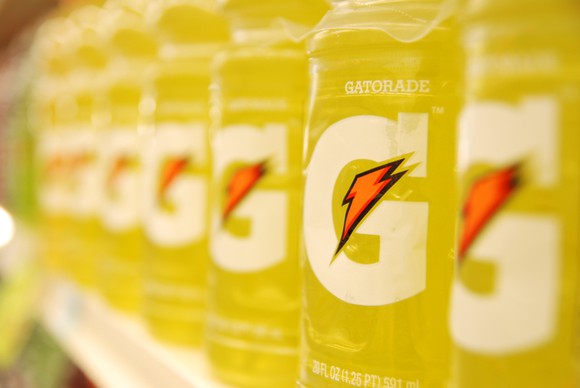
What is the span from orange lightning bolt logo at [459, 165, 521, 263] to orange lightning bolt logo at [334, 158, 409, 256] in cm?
12

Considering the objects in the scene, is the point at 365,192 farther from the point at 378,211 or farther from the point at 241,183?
the point at 241,183

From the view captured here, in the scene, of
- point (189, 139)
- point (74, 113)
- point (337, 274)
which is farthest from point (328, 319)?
point (74, 113)

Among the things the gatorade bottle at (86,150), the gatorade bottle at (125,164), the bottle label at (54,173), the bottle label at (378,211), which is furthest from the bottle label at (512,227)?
the bottle label at (54,173)

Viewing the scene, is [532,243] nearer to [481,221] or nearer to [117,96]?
[481,221]

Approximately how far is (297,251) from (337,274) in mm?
179

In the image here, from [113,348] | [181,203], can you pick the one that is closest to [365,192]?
[181,203]

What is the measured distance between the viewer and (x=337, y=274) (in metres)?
0.61

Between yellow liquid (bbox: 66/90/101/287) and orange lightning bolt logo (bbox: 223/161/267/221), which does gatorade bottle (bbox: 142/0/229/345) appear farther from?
yellow liquid (bbox: 66/90/101/287)

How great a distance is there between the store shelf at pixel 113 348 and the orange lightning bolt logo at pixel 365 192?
0.95ft

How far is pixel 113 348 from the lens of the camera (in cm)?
114

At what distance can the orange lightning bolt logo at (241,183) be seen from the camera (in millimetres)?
778

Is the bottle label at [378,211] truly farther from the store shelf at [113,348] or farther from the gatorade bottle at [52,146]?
the gatorade bottle at [52,146]

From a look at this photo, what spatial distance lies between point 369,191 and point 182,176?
46cm

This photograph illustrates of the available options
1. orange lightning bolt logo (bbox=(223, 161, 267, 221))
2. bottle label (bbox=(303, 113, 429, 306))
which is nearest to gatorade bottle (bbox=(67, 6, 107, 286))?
orange lightning bolt logo (bbox=(223, 161, 267, 221))
